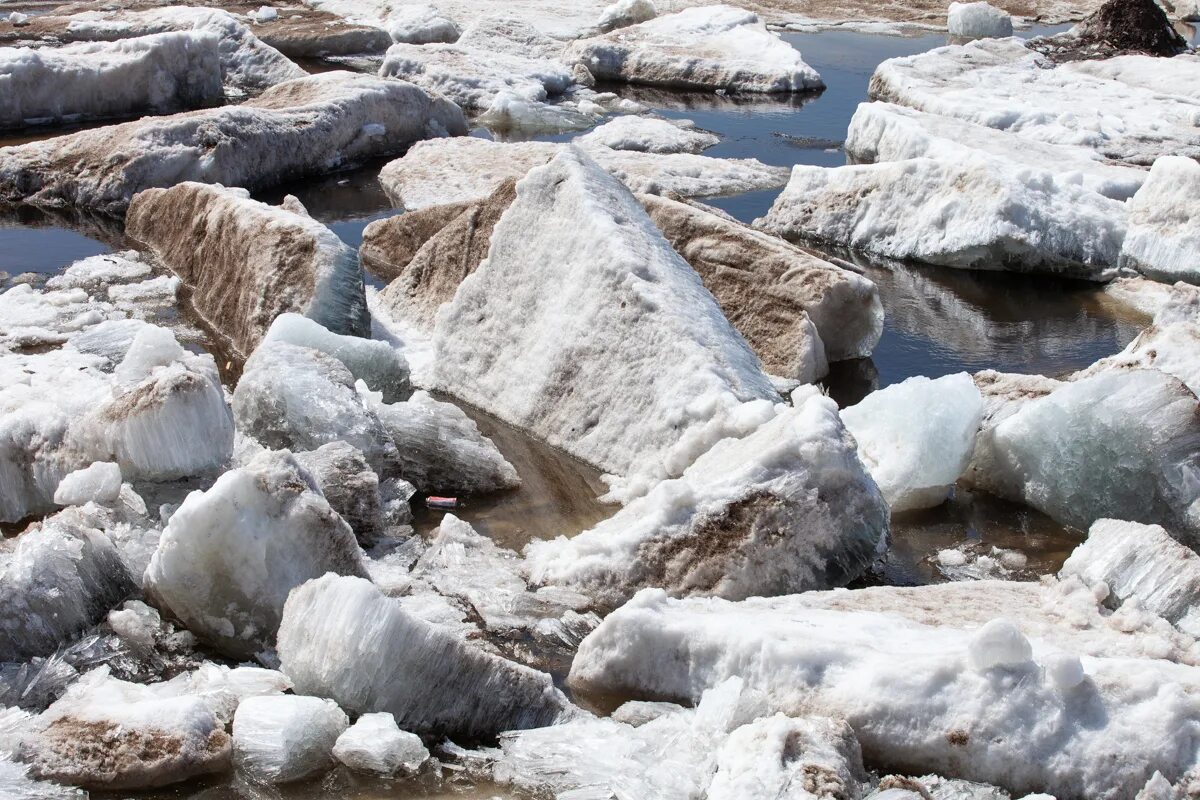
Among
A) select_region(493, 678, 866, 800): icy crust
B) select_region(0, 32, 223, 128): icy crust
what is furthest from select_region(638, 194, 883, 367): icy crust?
select_region(0, 32, 223, 128): icy crust

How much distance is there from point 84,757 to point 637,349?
2.50m

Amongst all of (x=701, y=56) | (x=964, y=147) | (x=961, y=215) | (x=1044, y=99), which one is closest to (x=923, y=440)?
(x=961, y=215)

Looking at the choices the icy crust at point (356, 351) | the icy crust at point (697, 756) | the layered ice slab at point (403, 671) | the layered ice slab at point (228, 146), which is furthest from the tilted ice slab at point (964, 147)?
the layered ice slab at point (403, 671)

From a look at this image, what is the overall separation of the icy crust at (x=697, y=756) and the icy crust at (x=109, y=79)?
10119 mm

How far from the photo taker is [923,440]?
4680 mm

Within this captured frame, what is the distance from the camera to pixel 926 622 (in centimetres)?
358

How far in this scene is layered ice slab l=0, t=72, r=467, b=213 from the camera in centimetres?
920

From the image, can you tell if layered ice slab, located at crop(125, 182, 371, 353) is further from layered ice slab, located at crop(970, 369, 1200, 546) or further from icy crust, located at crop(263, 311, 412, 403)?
layered ice slab, located at crop(970, 369, 1200, 546)

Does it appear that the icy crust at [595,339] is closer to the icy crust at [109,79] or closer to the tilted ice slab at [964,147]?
the tilted ice slab at [964,147]

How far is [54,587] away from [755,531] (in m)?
1.87

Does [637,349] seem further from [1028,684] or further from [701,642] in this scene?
[1028,684]

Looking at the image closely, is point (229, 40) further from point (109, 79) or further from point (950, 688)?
point (950, 688)

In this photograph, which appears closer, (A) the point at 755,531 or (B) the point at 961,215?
(A) the point at 755,531

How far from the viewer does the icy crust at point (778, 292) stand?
6078 mm
